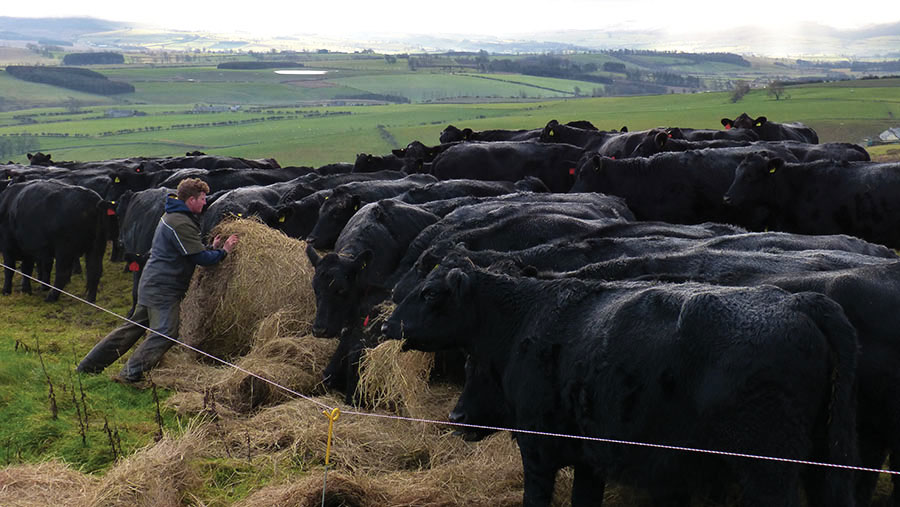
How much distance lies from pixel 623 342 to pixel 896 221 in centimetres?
962

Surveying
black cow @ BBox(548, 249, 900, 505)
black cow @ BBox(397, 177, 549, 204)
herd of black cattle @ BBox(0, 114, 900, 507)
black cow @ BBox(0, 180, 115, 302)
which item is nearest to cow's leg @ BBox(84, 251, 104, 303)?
black cow @ BBox(0, 180, 115, 302)

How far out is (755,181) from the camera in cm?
1289

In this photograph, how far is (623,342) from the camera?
15.5ft

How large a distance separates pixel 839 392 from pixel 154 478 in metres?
4.54

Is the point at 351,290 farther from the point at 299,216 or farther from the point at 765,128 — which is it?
the point at 765,128

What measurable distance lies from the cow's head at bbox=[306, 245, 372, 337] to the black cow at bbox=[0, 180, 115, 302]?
23.8ft

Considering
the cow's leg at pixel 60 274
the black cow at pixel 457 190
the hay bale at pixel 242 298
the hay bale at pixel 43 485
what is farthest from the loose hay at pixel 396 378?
the cow's leg at pixel 60 274

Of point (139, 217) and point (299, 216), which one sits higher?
point (299, 216)

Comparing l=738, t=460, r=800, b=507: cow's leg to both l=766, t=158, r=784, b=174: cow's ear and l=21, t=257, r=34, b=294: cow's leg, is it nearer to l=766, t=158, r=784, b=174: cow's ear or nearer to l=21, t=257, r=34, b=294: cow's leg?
l=766, t=158, r=784, b=174: cow's ear

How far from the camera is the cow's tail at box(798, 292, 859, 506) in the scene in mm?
4223

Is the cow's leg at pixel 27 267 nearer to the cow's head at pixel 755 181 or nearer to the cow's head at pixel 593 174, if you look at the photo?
the cow's head at pixel 593 174

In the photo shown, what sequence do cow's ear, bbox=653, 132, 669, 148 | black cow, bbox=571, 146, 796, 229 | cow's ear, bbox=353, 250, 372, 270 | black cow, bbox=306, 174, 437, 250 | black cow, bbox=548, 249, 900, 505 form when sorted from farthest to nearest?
cow's ear, bbox=653, 132, 669, 148
black cow, bbox=571, 146, 796, 229
black cow, bbox=306, 174, 437, 250
cow's ear, bbox=353, 250, 372, 270
black cow, bbox=548, 249, 900, 505

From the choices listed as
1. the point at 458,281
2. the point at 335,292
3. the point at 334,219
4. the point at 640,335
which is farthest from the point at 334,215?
the point at 640,335

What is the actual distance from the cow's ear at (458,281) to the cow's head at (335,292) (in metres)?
3.17
